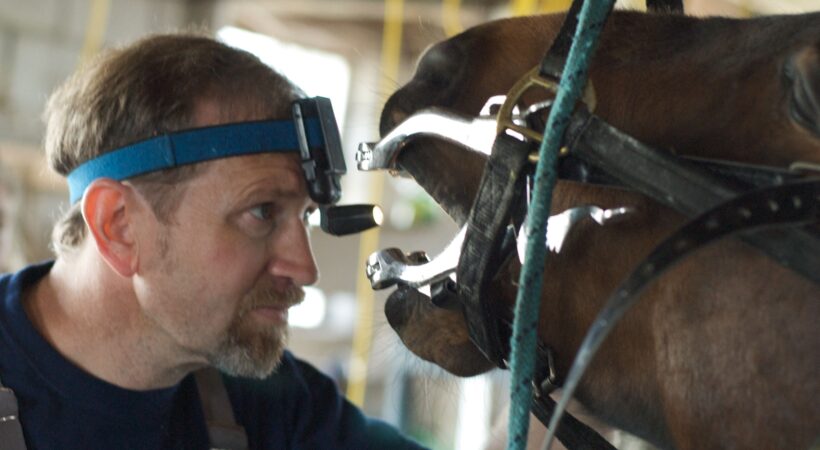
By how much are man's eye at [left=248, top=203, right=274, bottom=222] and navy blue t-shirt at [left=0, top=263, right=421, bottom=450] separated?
0.97 feet

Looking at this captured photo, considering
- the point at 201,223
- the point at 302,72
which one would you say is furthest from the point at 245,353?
the point at 302,72

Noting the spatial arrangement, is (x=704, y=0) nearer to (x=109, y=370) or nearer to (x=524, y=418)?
(x=109, y=370)

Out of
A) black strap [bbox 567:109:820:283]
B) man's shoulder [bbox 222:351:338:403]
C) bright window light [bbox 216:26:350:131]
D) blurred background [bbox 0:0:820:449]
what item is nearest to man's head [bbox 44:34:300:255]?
man's shoulder [bbox 222:351:338:403]

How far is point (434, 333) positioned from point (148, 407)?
568 millimetres

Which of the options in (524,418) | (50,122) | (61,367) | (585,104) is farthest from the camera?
(50,122)

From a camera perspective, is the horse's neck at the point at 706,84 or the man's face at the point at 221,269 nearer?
the horse's neck at the point at 706,84

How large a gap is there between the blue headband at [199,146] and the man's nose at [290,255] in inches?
4.8

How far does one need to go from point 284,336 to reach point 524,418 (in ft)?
2.73

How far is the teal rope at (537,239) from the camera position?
85 cm

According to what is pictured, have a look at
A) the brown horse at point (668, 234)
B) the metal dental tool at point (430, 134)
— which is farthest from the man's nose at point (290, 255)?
the brown horse at point (668, 234)

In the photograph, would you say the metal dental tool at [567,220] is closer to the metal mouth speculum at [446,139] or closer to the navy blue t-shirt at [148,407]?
the metal mouth speculum at [446,139]

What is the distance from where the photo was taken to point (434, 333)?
1212mm

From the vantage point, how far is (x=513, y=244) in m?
1.06

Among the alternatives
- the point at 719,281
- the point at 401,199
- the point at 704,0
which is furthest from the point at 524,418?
the point at 401,199
